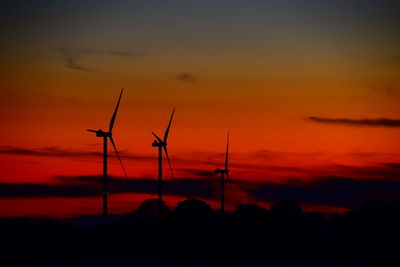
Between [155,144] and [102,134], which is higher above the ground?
[102,134]

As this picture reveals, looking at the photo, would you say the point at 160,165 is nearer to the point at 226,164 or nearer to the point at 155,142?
the point at 155,142

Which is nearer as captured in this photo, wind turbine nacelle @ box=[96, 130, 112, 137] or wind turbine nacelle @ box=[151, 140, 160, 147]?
wind turbine nacelle @ box=[96, 130, 112, 137]

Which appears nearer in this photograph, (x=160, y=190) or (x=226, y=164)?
(x=160, y=190)

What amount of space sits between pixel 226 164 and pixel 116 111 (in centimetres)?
4582

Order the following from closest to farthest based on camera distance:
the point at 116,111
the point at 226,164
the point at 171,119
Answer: the point at 116,111, the point at 171,119, the point at 226,164

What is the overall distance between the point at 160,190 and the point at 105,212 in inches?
563

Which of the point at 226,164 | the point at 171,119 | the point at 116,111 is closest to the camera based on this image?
the point at 116,111

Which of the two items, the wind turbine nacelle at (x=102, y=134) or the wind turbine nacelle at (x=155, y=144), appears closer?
the wind turbine nacelle at (x=102, y=134)

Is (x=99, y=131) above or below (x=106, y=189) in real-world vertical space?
above

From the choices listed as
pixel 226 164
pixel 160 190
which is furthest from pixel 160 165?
pixel 226 164

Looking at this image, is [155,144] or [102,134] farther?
[155,144]

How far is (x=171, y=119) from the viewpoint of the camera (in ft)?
557

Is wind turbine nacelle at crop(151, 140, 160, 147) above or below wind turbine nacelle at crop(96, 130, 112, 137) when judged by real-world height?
below

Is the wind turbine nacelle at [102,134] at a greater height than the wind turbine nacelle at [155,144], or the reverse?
the wind turbine nacelle at [102,134]
